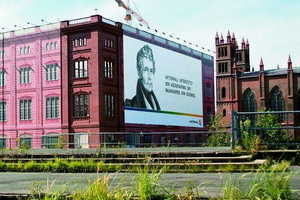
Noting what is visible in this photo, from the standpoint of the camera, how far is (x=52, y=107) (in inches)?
1864

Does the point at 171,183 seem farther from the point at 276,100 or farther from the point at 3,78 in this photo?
the point at 276,100

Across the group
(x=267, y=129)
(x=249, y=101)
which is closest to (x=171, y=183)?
(x=267, y=129)

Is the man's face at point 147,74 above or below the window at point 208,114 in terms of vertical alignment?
above

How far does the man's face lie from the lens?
5231 cm

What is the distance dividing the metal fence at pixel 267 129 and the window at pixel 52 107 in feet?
112

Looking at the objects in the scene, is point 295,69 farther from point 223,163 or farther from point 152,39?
point 223,163

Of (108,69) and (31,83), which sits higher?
(108,69)

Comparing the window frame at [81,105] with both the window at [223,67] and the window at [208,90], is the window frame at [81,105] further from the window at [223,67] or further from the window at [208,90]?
the window at [223,67]

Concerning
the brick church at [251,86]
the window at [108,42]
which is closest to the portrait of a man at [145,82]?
the window at [108,42]

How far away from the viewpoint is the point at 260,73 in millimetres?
87812

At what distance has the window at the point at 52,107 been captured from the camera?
47.1 metres

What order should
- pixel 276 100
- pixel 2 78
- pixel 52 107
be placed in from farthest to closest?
pixel 276 100 < pixel 2 78 < pixel 52 107

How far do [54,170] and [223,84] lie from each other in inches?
3219

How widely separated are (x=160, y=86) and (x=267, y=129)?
41511 mm
